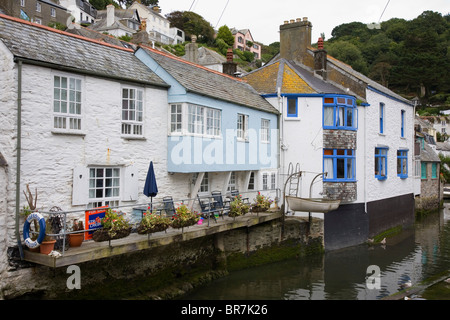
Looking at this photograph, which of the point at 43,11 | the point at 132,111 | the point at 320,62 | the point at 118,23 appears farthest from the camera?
the point at 118,23

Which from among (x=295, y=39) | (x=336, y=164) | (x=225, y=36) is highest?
(x=225, y=36)

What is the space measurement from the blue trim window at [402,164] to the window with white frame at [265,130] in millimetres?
11740

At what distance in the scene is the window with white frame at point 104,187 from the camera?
11477 mm

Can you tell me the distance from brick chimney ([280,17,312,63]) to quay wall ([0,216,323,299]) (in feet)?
35.1

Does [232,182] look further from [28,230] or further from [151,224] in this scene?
[28,230]

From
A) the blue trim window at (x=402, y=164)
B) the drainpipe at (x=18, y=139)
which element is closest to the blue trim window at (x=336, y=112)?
the blue trim window at (x=402, y=164)

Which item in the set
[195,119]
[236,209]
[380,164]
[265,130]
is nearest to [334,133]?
[265,130]

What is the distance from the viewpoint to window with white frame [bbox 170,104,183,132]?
13.7 m

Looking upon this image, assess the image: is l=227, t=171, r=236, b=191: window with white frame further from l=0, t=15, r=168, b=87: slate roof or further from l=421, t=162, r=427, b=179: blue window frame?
l=421, t=162, r=427, b=179: blue window frame

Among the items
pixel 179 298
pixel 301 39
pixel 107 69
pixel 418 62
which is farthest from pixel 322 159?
pixel 418 62

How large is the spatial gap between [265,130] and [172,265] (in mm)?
8475

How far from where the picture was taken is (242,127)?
17375 mm

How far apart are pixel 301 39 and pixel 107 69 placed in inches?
606

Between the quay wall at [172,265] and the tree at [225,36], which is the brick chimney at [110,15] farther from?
the quay wall at [172,265]
